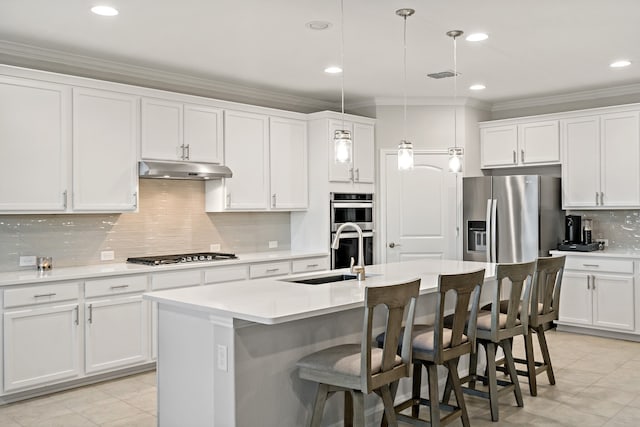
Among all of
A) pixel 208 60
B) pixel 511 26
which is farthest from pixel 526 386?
pixel 208 60

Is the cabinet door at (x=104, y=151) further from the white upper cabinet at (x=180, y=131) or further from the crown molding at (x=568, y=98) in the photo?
the crown molding at (x=568, y=98)

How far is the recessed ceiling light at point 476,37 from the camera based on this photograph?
4457mm

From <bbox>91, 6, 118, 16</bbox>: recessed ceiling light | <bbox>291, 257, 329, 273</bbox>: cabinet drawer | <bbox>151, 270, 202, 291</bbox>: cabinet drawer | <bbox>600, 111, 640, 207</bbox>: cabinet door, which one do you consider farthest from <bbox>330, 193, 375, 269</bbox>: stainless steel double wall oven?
<bbox>91, 6, 118, 16</bbox>: recessed ceiling light

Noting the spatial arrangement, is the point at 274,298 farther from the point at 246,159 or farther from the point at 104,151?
the point at 246,159

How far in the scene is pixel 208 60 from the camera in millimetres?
5078

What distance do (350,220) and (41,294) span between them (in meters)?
3.31

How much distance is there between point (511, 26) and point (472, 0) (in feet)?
2.22

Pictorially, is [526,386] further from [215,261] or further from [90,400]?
[90,400]

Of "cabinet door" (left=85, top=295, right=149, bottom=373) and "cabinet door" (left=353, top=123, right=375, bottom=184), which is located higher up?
"cabinet door" (left=353, top=123, right=375, bottom=184)

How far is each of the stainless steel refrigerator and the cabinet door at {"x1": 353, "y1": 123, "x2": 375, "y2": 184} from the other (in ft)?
3.72

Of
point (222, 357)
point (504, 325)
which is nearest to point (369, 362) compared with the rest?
point (222, 357)

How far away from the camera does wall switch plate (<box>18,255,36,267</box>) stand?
4.61 meters

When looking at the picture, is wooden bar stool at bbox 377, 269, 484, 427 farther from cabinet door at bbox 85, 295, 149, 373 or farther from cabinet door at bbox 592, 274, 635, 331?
cabinet door at bbox 592, 274, 635, 331

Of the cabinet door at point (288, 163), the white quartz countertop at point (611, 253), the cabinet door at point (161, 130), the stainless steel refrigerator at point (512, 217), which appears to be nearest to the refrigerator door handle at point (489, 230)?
the stainless steel refrigerator at point (512, 217)
